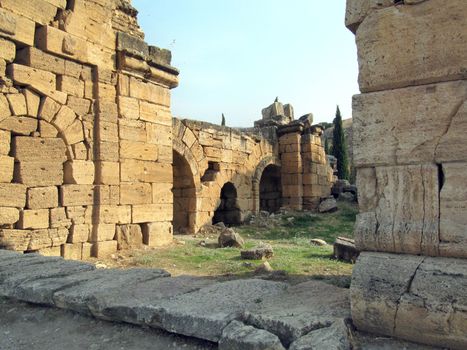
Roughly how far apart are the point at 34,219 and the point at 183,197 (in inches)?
240

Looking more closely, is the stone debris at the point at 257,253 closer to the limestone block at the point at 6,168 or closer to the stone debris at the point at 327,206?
the limestone block at the point at 6,168

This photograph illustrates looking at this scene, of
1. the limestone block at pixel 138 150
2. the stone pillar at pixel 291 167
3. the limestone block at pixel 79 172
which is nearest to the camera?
the limestone block at pixel 79 172

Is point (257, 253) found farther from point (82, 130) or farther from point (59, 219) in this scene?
point (82, 130)

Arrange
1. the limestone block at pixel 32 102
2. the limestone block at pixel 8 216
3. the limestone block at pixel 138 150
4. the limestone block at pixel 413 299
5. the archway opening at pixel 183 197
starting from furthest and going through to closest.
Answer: the archway opening at pixel 183 197, the limestone block at pixel 138 150, the limestone block at pixel 32 102, the limestone block at pixel 8 216, the limestone block at pixel 413 299

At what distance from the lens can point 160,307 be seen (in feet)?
9.20

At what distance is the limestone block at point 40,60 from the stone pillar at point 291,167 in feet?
36.3

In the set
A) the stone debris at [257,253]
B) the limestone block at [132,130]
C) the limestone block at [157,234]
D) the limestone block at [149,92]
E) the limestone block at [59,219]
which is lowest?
the stone debris at [257,253]

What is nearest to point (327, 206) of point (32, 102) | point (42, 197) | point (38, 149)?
point (42, 197)

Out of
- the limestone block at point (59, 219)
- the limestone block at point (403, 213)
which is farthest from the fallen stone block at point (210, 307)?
the limestone block at point (59, 219)

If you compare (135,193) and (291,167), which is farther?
(291,167)

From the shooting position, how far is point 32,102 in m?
7.42

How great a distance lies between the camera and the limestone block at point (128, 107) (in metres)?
8.98

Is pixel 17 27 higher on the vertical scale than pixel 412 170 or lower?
higher

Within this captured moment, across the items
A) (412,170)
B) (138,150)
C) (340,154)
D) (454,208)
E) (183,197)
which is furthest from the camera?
(340,154)
